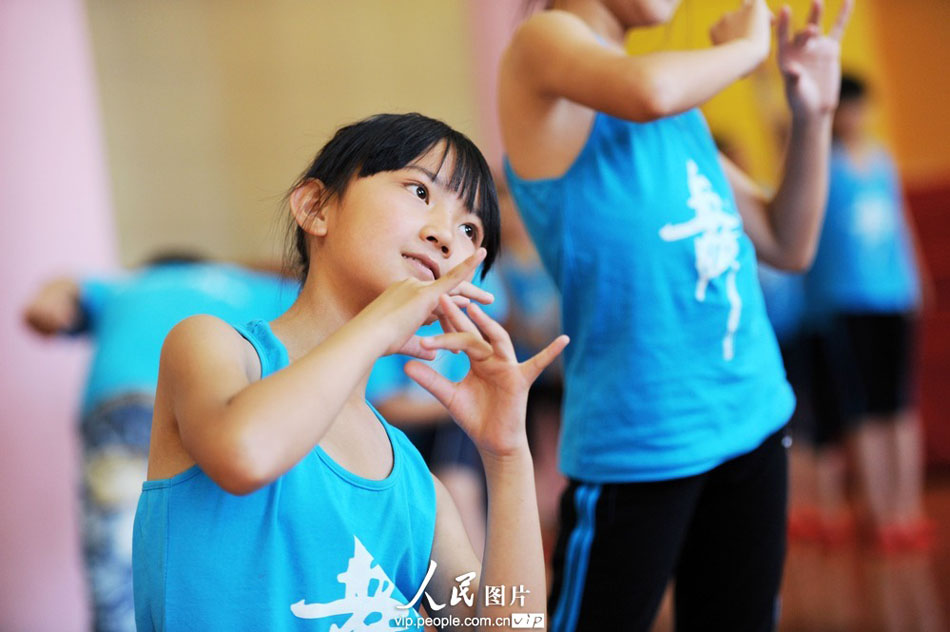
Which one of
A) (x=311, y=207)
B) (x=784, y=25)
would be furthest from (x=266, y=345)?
(x=784, y=25)

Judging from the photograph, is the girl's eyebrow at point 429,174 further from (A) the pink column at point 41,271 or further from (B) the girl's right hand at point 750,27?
(A) the pink column at point 41,271

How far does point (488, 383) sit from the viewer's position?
2.42 feet

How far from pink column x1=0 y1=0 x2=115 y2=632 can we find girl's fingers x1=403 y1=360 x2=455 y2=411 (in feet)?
5.83

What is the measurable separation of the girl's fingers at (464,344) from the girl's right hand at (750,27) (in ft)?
1.55

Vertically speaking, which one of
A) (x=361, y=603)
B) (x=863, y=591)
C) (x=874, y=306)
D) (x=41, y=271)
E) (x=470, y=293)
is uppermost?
(x=470, y=293)

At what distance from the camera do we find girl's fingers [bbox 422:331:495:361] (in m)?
0.67

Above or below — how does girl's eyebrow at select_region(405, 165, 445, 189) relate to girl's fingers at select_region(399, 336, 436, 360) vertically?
above

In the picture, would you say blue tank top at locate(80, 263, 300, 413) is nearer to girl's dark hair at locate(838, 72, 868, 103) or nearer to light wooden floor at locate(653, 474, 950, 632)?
light wooden floor at locate(653, 474, 950, 632)

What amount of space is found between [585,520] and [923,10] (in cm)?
408

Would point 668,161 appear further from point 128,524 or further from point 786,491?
point 128,524

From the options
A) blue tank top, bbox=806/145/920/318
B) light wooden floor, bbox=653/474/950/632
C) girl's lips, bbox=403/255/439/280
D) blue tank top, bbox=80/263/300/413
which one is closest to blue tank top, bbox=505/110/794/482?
girl's lips, bbox=403/255/439/280

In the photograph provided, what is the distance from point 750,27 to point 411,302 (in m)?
0.55

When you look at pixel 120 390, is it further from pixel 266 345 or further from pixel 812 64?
pixel 812 64

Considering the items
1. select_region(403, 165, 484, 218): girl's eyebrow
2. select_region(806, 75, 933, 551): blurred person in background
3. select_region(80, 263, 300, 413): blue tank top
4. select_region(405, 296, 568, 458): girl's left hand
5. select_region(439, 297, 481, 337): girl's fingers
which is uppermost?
select_region(403, 165, 484, 218): girl's eyebrow
